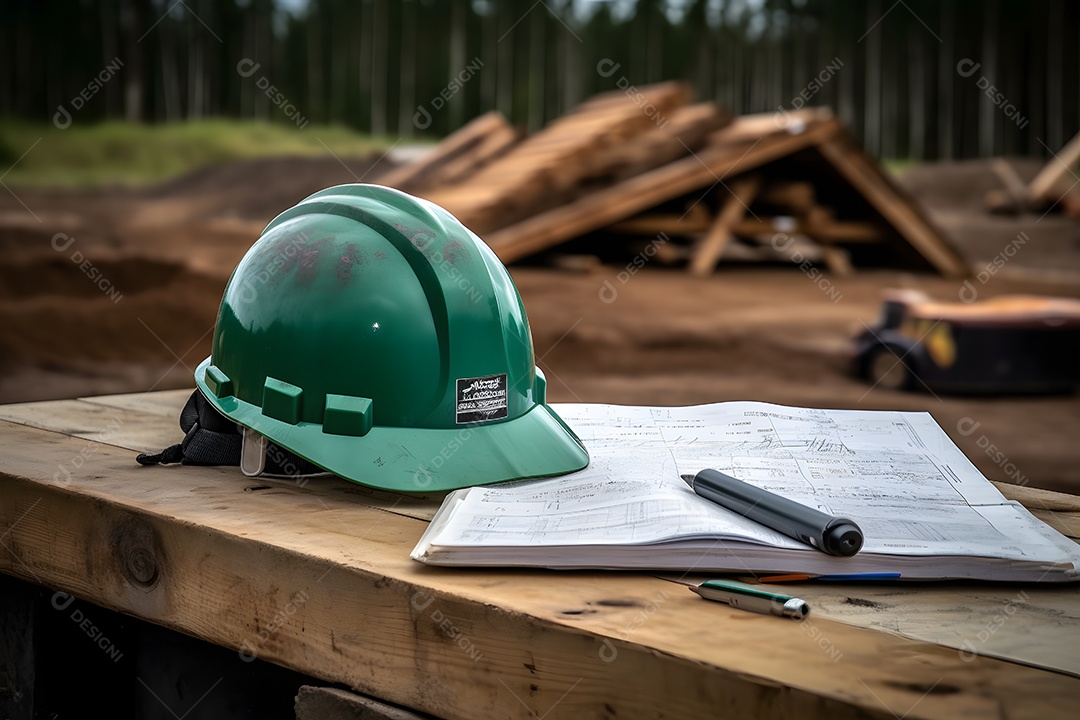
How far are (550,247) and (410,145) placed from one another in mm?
8569

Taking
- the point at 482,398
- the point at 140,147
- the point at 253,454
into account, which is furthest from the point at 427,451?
the point at 140,147

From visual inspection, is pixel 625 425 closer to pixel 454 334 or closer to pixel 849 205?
pixel 454 334

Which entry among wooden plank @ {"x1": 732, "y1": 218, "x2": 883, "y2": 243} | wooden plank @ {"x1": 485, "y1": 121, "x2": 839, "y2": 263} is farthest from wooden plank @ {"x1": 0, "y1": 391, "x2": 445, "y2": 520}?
wooden plank @ {"x1": 732, "y1": 218, "x2": 883, "y2": 243}

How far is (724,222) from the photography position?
371 inches

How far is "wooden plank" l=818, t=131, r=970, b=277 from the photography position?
934 centimetres

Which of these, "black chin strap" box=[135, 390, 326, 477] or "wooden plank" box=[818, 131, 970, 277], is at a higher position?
"black chin strap" box=[135, 390, 326, 477]

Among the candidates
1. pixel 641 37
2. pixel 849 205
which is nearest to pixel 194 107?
pixel 641 37

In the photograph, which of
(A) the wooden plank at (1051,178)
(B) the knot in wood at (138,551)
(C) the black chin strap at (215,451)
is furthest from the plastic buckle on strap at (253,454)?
(A) the wooden plank at (1051,178)

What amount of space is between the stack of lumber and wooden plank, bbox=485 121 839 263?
0.01 metres

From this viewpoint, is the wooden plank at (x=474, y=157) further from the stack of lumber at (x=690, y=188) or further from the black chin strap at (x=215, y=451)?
the black chin strap at (x=215, y=451)

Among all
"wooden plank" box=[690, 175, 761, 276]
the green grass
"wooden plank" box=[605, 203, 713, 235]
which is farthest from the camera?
the green grass

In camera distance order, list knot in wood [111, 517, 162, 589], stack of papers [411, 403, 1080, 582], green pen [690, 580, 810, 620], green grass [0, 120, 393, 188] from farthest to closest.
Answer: green grass [0, 120, 393, 188], knot in wood [111, 517, 162, 589], stack of papers [411, 403, 1080, 582], green pen [690, 580, 810, 620]

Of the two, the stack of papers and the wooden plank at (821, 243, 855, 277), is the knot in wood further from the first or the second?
the wooden plank at (821, 243, 855, 277)

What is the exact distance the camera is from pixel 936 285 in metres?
9.63
